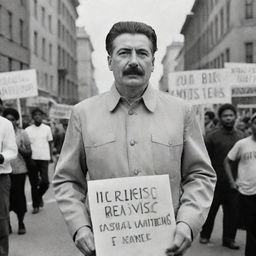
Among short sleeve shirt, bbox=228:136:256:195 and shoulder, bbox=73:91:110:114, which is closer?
shoulder, bbox=73:91:110:114

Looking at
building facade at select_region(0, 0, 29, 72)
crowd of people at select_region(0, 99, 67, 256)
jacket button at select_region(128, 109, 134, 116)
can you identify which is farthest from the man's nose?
building facade at select_region(0, 0, 29, 72)

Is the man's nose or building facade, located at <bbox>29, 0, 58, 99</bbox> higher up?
building facade, located at <bbox>29, 0, 58, 99</bbox>

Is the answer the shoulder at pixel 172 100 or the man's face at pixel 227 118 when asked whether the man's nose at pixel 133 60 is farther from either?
the man's face at pixel 227 118

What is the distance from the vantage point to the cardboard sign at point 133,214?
237 centimetres

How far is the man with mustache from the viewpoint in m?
2.50

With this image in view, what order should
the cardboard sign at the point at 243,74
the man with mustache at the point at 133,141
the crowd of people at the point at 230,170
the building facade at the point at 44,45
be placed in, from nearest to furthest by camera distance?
the man with mustache at the point at 133,141
the crowd of people at the point at 230,170
the cardboard sign at the point at 243,74
the building facade at the point at 44,45

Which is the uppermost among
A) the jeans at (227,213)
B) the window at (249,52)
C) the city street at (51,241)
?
the window at (249,52)

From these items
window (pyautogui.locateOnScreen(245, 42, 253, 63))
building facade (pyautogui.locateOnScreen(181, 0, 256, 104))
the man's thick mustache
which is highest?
building facade (pyautogui.locateOnScreen(181, 0, 256, 104))

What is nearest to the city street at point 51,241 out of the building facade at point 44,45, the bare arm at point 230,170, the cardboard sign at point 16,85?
the bare arm at point 230,170

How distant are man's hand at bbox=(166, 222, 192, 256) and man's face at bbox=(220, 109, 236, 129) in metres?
4.95

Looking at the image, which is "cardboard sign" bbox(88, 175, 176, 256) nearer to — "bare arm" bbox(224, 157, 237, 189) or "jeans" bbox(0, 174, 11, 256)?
"jeans" bbox(0, 174, 11, 256)

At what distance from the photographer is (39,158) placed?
33.8ft

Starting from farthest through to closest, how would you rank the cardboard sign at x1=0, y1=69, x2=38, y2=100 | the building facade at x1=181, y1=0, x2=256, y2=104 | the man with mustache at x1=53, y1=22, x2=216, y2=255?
the building facade at x1=181, y1=0, x2=256, y2=104, the cardboard sign at x1=0, y1=69, x2=38, y2=100, the man with mustache at x1=53, y1=22, x2=216, y2=255

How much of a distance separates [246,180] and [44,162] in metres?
5.06
